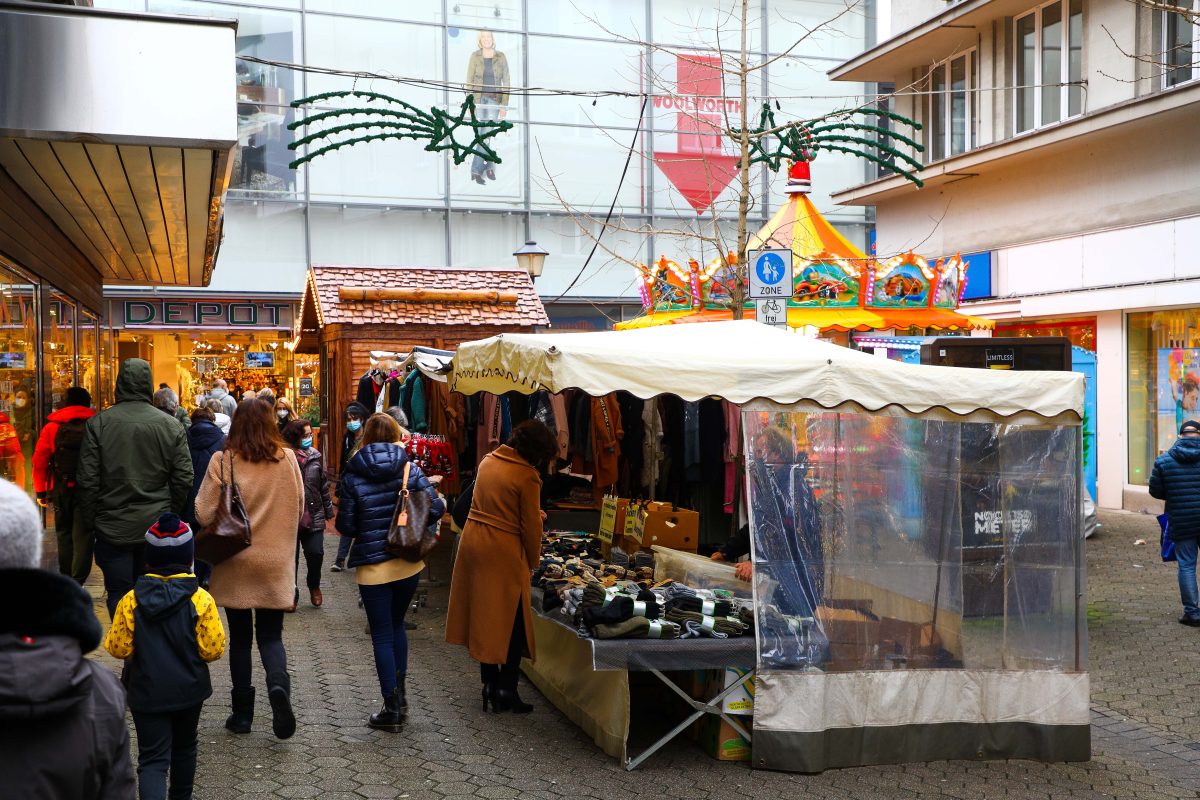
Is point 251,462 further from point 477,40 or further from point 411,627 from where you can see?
point 477,40

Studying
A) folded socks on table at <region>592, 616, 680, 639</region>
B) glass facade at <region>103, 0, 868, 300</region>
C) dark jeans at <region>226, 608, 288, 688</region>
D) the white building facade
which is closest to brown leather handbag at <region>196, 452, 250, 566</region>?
dark jeans at <region>226, 608, 288, 688</region>

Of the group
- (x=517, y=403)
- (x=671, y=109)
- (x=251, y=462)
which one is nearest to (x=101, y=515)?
(x=251, y=462)

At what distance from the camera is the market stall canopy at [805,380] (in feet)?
20.8

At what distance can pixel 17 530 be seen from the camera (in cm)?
215

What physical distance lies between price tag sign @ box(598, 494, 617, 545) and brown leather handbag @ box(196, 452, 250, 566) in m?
3.74

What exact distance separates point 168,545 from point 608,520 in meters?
5.09

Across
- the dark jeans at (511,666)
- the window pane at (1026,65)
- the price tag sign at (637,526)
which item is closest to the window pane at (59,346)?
the price tag sign at (637,526)

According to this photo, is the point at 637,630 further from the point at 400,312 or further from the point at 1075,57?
the point at 1075,57

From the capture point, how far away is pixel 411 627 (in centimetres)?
955

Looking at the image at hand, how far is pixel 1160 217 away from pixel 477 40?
16.2m

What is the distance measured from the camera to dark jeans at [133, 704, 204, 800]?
4730 millimetres

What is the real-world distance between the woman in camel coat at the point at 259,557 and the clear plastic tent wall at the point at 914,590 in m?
2.57

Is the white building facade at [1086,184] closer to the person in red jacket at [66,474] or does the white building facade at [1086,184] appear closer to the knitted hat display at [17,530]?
the person in red jacket at [66,474]

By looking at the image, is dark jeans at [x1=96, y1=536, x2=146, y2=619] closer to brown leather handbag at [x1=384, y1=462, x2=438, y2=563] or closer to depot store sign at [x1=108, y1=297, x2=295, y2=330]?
brown leather handbag at [x1=384, y1=462, x2=438, y2=563]
